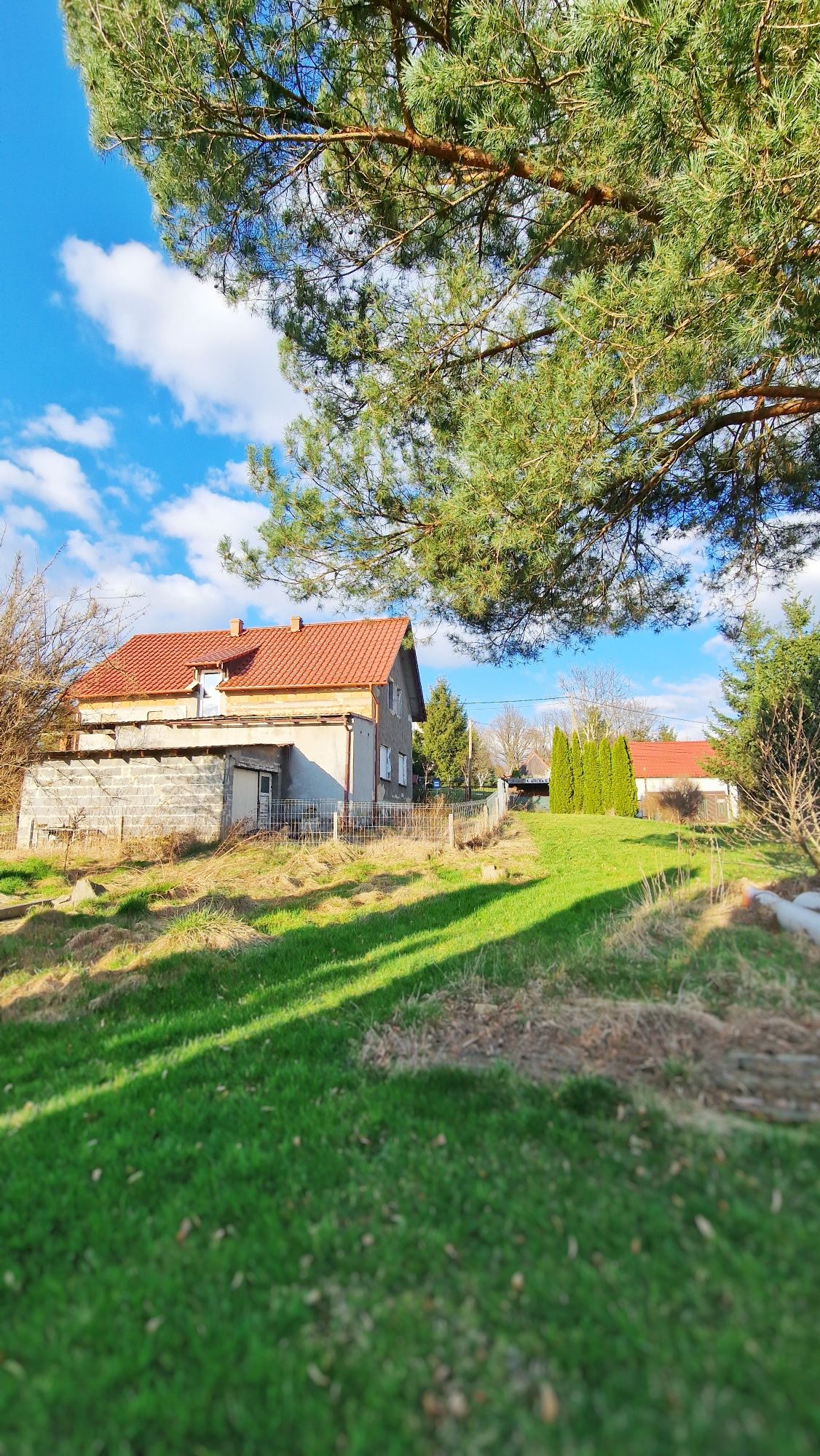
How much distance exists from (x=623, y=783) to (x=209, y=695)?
62.0 ft

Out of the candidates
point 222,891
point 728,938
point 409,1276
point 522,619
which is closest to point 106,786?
point 222,891

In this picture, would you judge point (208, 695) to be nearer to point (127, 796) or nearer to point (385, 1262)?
point (127, 796)

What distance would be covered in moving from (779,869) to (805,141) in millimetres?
5494

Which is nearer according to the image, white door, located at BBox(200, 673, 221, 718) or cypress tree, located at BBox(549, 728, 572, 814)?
white door, located at BBox(200, 673, 221, 718)

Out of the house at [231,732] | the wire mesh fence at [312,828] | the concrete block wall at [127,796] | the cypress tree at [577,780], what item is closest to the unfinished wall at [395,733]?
the house at [231,732]

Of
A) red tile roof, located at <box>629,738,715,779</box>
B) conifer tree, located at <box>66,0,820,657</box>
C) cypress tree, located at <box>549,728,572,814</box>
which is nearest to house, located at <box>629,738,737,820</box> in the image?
red tile roof, located at <box>629,738,715,779</box>

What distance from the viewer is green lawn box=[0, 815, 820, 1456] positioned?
1506mm

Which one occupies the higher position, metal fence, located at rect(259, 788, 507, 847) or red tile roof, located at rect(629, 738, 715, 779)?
red tile roof, located at rect(629, 738, 715, 779)

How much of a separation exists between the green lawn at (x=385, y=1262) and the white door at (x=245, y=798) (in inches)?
415

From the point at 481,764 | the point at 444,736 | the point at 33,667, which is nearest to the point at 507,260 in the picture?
the point at 33,667

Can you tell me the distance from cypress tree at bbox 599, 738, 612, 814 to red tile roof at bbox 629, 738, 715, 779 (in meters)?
11.3

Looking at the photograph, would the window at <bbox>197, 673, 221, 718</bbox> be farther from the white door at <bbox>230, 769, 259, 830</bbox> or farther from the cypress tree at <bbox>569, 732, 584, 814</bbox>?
the cypress tree at <bbox>569, 732, 584, 814</bbox>

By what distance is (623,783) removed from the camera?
3041cm

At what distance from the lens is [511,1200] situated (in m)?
2.22
